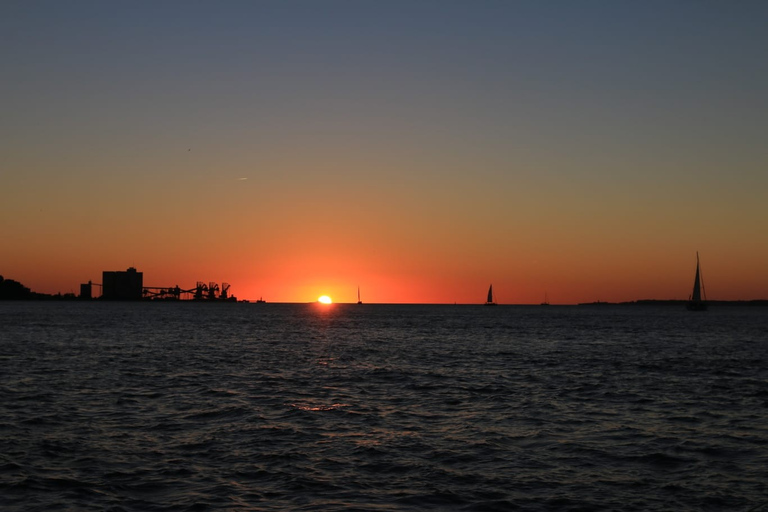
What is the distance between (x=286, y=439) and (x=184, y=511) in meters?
8.12

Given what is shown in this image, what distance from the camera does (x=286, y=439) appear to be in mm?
24047

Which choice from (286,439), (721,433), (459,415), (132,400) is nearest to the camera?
(286,439)

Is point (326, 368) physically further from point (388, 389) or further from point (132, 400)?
point (132, 400)

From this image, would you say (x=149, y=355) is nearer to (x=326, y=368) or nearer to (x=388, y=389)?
(x=326, y=368)

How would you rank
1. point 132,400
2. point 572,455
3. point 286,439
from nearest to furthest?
point 572,455 < point 286,439 < point 132,400

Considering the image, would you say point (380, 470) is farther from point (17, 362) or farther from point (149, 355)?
point (149, 355)

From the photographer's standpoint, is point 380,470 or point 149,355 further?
point 149,355

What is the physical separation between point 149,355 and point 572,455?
45.0 meters

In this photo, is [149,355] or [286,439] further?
[149,355]

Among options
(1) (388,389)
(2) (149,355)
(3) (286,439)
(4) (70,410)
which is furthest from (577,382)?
(2) (149,355)

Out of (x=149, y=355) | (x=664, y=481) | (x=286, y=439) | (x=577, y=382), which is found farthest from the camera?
(x=149, y=355)

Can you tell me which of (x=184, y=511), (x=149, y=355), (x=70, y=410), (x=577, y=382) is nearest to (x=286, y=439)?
(x=184, y=511)

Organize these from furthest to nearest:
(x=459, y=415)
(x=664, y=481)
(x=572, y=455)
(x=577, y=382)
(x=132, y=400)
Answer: (x=577, y=382), (x=132, y=400), (x=459, y=415), (x=572, y=455), (x=664, y=481)

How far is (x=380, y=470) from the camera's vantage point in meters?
20.0
